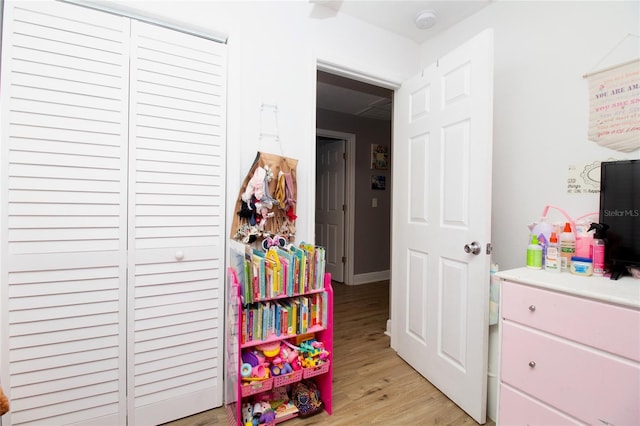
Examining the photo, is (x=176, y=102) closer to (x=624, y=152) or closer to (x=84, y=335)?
(x=84, y=335)

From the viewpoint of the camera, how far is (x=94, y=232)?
4.31ft

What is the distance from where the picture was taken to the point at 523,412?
1.15m

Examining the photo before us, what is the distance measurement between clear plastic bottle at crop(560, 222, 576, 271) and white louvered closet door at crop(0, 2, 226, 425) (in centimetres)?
171

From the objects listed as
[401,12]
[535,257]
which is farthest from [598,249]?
[401,12]

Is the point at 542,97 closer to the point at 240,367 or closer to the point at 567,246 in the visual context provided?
the point at 567,246

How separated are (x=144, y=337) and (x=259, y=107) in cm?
→ 138

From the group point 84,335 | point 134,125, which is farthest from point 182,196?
point 84,335

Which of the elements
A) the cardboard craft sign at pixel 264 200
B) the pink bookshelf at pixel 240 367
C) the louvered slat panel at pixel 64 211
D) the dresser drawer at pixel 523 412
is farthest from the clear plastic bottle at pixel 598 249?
the louvered slat panel at pixel 64 211

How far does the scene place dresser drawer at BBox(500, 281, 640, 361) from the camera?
0.88 m

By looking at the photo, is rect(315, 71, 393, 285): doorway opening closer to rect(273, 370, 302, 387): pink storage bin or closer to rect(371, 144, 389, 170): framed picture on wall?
rect(371, 144, 389, 170): framed picture on wall

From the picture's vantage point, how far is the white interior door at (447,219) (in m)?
1.47

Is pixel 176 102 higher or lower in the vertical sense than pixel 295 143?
higher

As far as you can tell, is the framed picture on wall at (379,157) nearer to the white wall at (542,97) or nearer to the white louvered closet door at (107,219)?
the white wall at (542,97)

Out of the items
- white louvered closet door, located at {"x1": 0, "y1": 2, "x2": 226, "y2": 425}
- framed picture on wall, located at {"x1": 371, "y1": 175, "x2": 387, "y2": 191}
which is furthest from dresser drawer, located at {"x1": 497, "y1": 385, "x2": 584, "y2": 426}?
framed picture on wall, located at {"x1": 371, "y1": 175, "x2": 387, "y2": 191}
